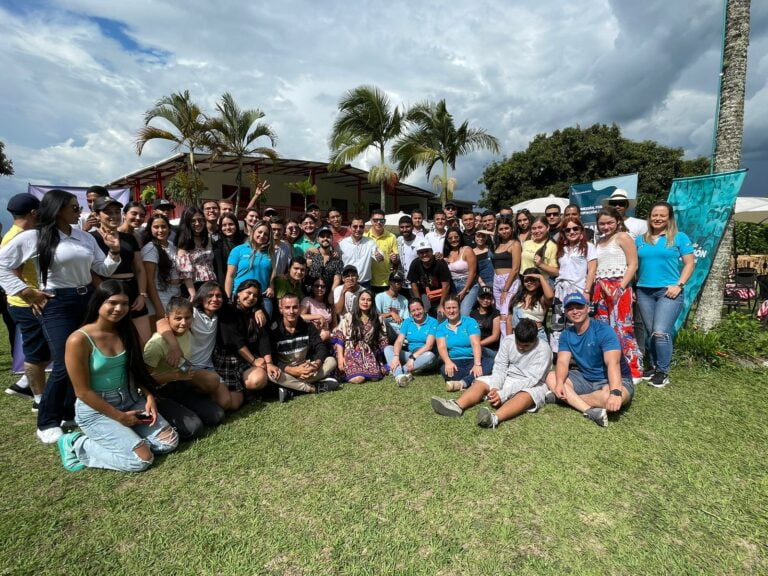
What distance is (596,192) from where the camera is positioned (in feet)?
32.7

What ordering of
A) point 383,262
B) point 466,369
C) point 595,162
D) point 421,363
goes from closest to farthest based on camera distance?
point 466,369
point 421,363
point 383,262
point 595,162

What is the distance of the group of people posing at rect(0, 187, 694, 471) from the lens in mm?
3107

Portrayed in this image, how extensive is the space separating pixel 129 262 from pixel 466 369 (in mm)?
3770

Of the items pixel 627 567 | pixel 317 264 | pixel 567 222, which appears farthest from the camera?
pixel 317 264

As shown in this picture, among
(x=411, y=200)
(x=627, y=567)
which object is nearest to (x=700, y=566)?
(x=627, y=567)

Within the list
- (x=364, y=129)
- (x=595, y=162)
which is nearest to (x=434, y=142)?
(x=364, y=129)

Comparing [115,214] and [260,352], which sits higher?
[115,214]

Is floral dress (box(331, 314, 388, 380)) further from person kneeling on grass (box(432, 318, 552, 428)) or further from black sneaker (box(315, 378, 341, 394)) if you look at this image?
person kneeling on grass (box(432, 318, 552, 428))

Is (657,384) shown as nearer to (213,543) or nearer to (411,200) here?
(213,543)

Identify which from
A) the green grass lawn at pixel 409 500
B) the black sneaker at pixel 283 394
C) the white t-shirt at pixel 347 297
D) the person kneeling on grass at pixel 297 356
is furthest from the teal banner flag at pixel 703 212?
the black sneaker at pixel 283 394

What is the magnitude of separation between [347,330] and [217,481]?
2.49 metres

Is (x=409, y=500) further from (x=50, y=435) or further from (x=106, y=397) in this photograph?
(x=50, y=435)

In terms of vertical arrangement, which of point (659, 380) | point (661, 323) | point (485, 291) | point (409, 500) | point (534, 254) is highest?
point (534, 254)

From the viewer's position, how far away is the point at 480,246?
5910 mm
